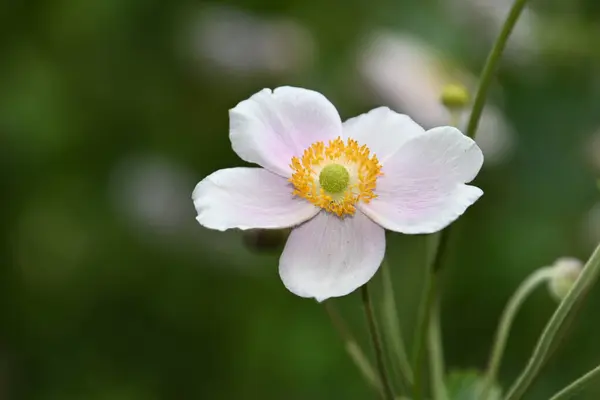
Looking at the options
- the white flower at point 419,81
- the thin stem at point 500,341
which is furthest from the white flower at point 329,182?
the white flower at point 419,81

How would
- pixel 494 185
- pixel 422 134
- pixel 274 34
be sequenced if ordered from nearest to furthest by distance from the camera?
pixel 422 134, pixel 494 185, pixel 274 34

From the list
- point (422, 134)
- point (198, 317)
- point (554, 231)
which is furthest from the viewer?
point (198, 317)

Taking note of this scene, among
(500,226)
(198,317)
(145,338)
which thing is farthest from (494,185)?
(145,338)

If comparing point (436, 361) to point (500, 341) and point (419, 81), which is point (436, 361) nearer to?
point (500, 341)

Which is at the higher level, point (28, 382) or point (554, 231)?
point (554, 231)

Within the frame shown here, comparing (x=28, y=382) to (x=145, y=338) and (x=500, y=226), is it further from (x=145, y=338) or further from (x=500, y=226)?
(x=500, y=226)

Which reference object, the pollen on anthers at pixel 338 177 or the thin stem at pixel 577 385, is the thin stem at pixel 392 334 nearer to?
the pollen on anthers at pixel 338 177

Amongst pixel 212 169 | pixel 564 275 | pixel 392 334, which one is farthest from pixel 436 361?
pixel 212 169

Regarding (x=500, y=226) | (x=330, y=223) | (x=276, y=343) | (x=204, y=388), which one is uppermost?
(x=330, y=223)

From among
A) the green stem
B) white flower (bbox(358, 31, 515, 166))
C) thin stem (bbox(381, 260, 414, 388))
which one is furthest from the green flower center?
white flower (bbox(358, 31, 515, 166))
